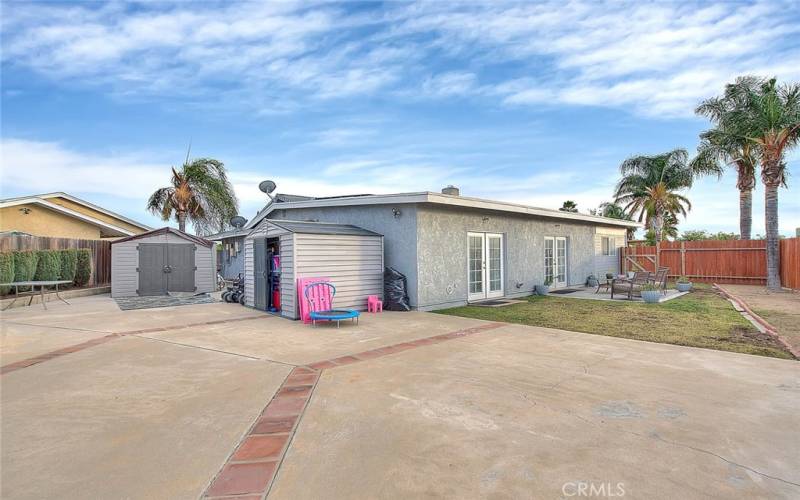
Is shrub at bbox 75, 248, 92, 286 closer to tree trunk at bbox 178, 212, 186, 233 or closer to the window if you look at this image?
tree trunk at bbox 178, 212, 186, 233

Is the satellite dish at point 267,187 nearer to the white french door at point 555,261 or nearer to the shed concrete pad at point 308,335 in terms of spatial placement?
the shed concrete pad at point 308,335

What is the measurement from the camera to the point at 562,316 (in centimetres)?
914

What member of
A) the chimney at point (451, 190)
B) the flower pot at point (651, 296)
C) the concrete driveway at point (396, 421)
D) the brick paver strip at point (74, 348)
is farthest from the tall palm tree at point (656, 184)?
the brick paver strip at point (74, 348)

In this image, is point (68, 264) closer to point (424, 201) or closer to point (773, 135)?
point (424, 201)

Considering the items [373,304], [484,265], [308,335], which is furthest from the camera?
[484,265]

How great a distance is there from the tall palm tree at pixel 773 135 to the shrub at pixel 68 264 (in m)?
24.1

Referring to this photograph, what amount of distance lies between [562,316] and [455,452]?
7.11 m

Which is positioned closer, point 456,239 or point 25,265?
point 456,239

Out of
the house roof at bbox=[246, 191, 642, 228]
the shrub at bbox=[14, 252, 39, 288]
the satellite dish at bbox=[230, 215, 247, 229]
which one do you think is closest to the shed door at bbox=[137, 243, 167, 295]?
the shrub at bbox=[14, 252, 39, 288]

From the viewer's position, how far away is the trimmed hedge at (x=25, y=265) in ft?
39.0

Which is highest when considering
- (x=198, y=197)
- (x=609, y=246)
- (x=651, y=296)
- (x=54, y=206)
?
(x=198, y=197)

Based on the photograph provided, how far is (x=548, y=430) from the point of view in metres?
3.21

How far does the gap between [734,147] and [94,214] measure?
30645 mm
